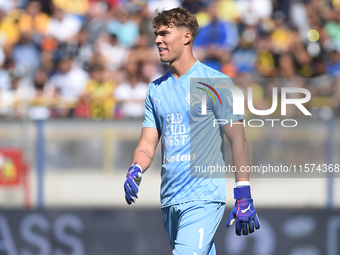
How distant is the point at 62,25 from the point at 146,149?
656cm

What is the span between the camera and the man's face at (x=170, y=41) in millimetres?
3658

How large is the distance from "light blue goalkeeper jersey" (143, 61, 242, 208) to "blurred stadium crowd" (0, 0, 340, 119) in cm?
296

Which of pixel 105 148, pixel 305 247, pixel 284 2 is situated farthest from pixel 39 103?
pixel 284 2

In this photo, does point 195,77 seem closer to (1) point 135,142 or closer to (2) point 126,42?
(1) point 135,142

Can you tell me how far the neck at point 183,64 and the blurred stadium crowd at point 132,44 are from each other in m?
2.93

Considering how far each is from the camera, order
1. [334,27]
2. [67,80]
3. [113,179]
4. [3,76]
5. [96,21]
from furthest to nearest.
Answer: [96,21], [334,27], [67,80], [3,76], [113,179]

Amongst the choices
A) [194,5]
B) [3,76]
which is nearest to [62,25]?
[3,76]

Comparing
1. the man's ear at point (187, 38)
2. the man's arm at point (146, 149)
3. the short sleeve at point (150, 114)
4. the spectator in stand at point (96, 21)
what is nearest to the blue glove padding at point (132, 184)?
the man's arm at point (146, 149)

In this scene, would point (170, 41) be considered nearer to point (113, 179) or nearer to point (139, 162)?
point (139, 162)

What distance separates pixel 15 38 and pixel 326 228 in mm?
6616

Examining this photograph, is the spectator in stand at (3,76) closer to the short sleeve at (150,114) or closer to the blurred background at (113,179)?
the blurred background at (113,179)

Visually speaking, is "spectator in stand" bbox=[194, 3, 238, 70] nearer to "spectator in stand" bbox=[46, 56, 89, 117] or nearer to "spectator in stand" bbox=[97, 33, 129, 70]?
"spectator in stand" bbox=[97, 33, 129, 70]

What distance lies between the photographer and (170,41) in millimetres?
3654

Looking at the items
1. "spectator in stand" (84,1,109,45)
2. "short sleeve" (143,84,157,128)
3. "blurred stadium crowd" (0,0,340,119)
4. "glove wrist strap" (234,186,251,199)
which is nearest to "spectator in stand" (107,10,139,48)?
"blurred stadium crowd" (0,0,340,119)
